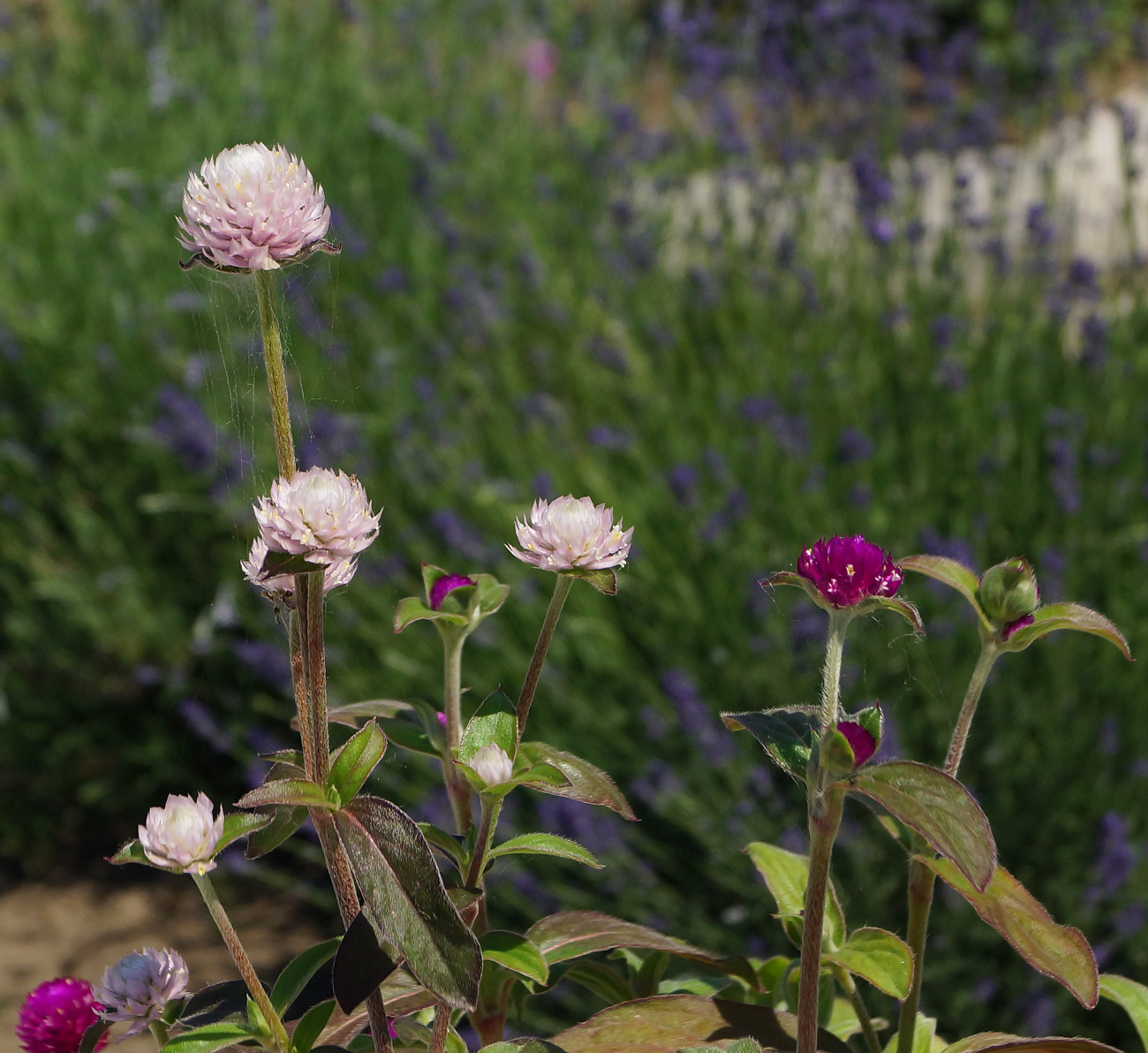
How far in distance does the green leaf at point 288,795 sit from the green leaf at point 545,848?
0.11 meters

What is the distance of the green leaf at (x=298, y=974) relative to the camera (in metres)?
0.70

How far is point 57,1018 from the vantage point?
2.53 feet

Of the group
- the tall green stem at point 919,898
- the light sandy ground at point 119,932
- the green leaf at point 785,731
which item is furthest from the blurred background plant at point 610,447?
the green leaf at point 785,731

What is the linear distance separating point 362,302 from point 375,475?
540 millimetres

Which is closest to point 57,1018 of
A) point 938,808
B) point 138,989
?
point 138,989

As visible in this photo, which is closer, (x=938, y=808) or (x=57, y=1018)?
(x=938, y=808)

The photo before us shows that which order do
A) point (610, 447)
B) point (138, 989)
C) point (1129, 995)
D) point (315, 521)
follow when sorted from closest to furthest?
point (315, 521) < point (138, 989) < point (1129, 995) < point (610, 447)

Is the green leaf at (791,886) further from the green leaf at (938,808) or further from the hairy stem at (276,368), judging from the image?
the hairy stem at (276,368)

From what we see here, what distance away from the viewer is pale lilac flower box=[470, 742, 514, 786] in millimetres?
676

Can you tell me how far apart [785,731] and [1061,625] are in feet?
0.51

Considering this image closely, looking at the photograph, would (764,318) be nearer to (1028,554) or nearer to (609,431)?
(609,431)

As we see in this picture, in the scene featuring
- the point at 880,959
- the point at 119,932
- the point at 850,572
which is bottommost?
the point at 119,932

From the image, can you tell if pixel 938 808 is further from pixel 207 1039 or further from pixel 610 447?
pixel 610 447

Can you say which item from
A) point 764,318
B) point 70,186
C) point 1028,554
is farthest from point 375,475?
point 70,186
